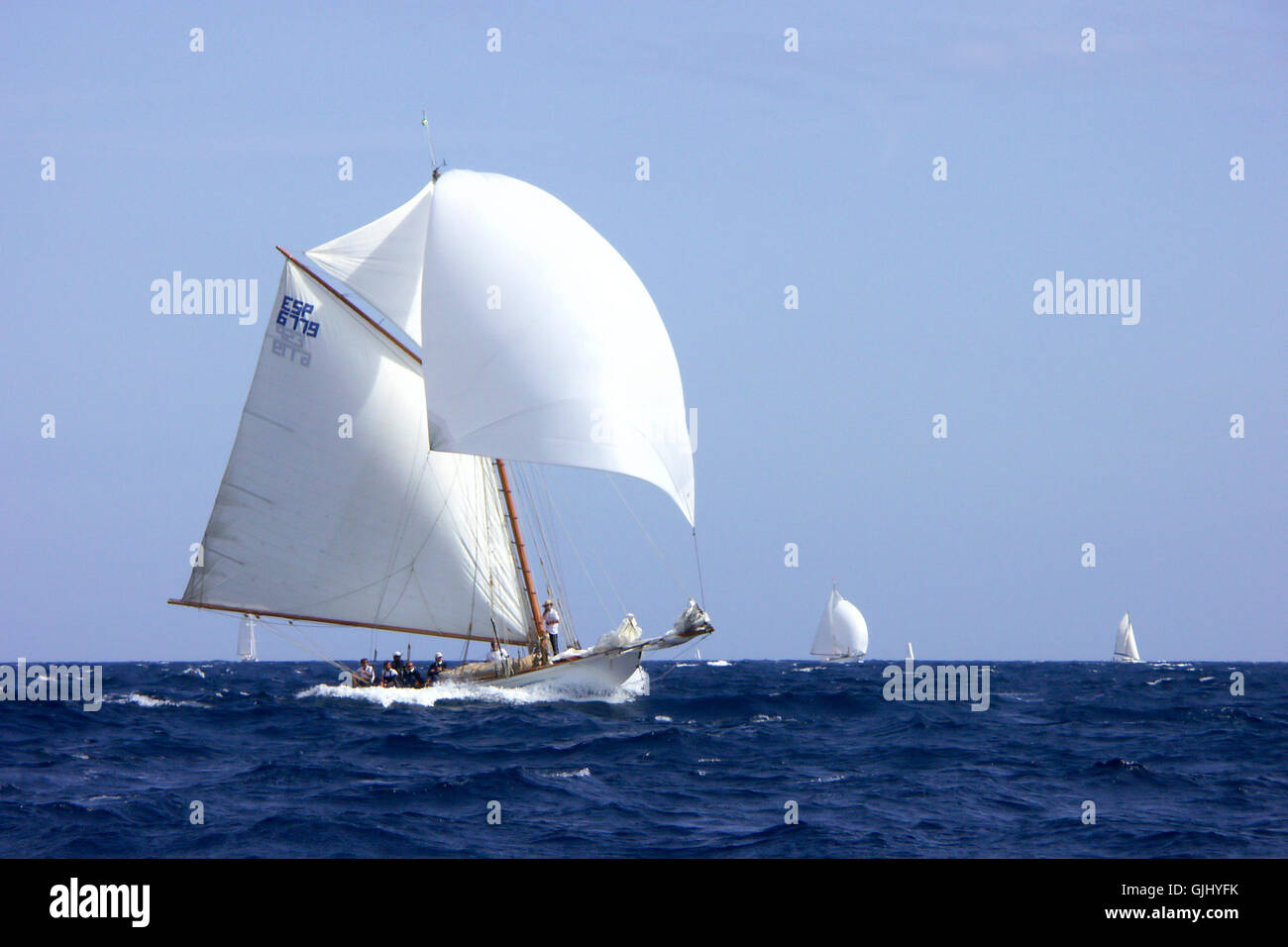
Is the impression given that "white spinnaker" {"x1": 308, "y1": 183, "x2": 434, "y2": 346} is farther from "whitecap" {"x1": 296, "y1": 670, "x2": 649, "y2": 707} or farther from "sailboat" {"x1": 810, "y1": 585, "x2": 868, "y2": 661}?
"sailboat" {"x1": 810, "y1": 585, "x2": 868, "y2": 661}

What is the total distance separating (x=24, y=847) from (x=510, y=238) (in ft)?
75.1

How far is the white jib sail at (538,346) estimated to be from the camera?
115 feet

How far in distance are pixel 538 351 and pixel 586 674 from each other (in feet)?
30.6

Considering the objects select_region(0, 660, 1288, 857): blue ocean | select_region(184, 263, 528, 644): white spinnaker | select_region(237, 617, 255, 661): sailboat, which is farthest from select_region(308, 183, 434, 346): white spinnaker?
select_region(237, 617, 255, 661): sailboat

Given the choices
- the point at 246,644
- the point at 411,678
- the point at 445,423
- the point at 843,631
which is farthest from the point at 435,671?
the point at 843,631

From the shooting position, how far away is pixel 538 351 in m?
35.2

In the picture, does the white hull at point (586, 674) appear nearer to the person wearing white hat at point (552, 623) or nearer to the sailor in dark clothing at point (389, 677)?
the person wearing white hat at point (552, 623)

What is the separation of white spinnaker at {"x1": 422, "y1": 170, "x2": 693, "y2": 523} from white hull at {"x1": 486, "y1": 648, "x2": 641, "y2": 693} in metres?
4.89

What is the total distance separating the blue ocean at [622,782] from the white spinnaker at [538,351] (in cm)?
707

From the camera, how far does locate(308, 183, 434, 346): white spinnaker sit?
3922 centimetres

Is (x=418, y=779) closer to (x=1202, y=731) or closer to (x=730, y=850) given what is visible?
(x=730, y=850)

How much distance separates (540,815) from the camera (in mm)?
19328

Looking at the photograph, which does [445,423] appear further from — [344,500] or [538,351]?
[344,500]

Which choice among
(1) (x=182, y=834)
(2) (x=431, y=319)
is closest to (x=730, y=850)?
(1) (x=182, y=834)
